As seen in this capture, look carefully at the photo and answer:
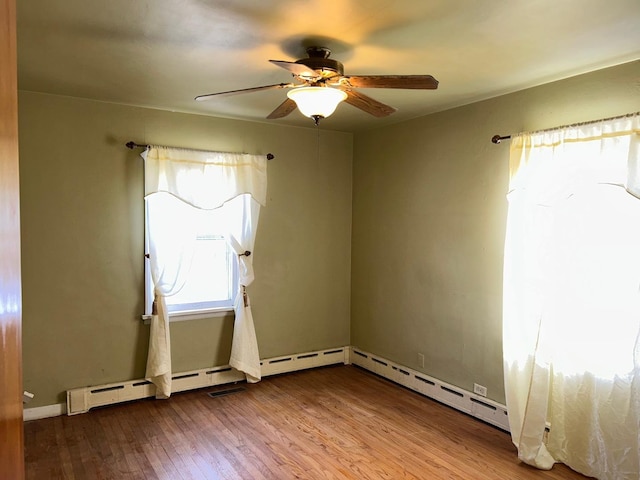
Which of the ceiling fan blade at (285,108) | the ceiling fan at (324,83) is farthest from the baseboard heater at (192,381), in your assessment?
the ceiling fan at (324,83)

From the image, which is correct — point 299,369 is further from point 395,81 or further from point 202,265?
point 395,81

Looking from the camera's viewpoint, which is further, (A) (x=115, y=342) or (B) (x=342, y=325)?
(B) (x=342, y=325)

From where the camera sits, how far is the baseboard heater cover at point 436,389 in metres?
3.56

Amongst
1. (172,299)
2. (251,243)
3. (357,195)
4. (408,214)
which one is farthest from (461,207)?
(172,299)

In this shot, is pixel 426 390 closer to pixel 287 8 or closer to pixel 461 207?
pixel 461 207

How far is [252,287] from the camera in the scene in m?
4.57

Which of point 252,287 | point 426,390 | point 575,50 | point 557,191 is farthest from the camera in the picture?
point 252,287

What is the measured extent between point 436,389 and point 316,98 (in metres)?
2.83

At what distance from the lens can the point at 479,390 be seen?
370cm

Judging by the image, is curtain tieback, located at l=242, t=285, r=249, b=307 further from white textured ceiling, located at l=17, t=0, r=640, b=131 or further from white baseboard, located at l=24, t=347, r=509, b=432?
white textured ceiling, located at l=17, t=0, r=640, b=131

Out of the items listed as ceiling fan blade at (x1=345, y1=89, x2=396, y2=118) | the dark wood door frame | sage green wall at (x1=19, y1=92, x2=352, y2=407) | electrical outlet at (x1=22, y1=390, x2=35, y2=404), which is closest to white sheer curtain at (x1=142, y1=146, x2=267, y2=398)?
sage green wall at (x1=19, y1=92, x2=352, y2=407)

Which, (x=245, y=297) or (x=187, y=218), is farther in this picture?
(x=245, y=297)

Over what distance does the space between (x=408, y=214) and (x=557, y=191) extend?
5.02 feet

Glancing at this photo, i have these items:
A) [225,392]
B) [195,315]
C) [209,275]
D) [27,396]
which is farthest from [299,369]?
[27,396]
